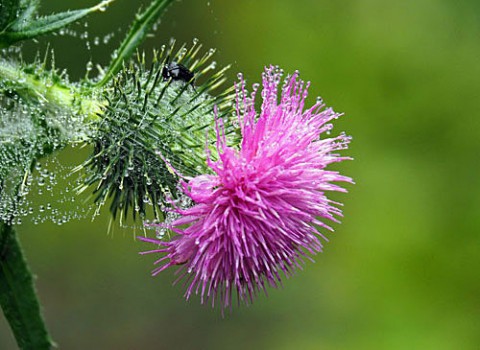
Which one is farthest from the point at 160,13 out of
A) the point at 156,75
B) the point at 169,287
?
the point at 169,287

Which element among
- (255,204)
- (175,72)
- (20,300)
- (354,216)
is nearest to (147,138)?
(175,72)

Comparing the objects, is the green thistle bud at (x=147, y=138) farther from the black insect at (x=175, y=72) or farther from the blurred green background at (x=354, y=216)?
the blurred green background at (x=354, y=216)

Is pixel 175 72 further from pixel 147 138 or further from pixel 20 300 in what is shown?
pixel 20 300

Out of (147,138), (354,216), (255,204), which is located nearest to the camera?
(255,204)

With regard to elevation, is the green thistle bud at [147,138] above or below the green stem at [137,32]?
below

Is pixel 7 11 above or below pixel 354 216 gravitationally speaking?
above

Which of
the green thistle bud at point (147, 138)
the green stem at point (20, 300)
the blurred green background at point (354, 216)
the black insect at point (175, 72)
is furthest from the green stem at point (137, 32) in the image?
the blurred green background at point (354, 216)
